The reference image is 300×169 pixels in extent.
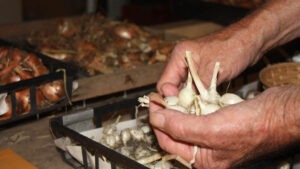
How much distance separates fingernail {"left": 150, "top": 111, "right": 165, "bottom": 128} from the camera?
46.0 inches

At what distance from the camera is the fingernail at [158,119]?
3.83 ft

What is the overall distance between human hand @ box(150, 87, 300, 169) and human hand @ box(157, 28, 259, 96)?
31cm

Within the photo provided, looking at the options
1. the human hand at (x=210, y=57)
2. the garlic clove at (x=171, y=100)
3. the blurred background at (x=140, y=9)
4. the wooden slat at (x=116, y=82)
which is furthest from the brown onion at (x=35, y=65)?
the blurred background at (x=140, y=9)

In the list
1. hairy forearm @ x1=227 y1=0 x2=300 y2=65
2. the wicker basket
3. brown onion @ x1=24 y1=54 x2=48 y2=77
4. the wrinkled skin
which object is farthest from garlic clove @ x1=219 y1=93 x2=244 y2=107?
brown onion @ x1=24 y1=54 x2=48 y2=77

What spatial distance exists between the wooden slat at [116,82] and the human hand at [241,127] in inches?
30.0

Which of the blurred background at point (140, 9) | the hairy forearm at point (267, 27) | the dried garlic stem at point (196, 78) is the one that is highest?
the hairy forearm at point (267, 27)

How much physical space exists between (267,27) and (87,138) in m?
0.69

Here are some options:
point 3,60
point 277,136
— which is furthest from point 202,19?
point 277,136

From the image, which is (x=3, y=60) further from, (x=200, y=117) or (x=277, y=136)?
(x=277, y=136)

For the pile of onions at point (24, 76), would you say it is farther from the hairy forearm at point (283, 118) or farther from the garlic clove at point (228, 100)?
the hairy forearm at point (283, 118)

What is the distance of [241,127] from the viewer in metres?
1.12

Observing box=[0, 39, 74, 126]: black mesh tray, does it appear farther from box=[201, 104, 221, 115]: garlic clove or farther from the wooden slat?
box=[201, 104, 221, 115]: garlic clove

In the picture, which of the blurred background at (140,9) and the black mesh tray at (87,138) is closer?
the black mesh tray at (87,138)

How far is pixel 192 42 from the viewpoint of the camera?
1.51 meters
